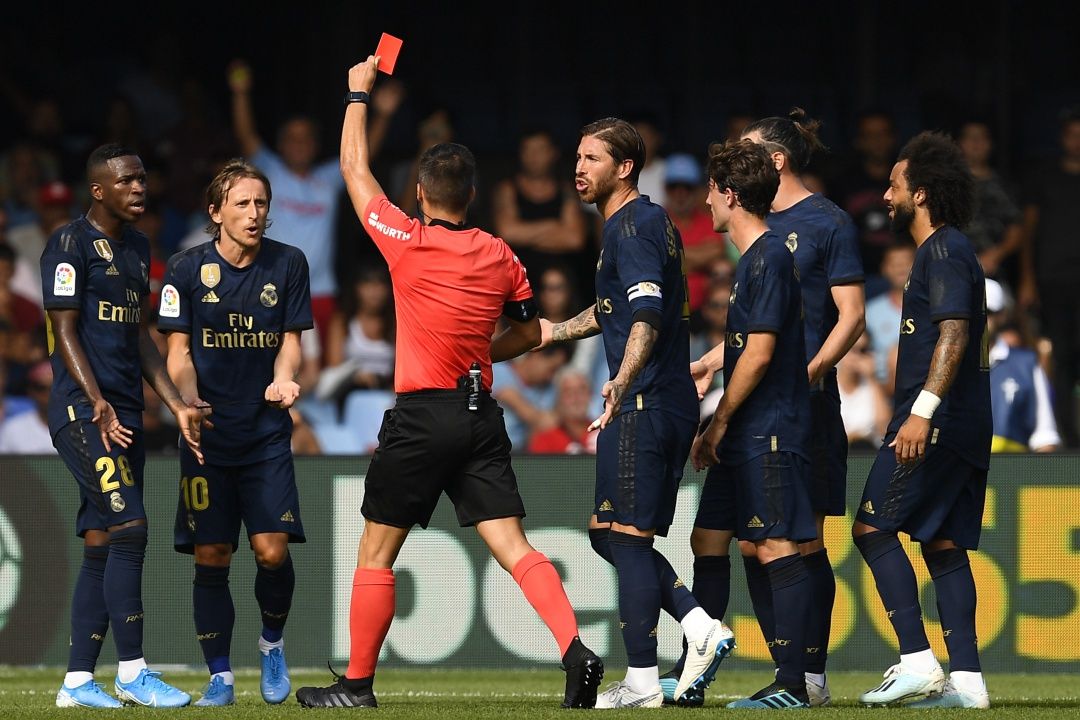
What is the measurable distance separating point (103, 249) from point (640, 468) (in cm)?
250

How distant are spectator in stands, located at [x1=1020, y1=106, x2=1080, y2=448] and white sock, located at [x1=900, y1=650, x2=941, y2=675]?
5805 mm

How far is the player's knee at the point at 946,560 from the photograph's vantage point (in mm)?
7078

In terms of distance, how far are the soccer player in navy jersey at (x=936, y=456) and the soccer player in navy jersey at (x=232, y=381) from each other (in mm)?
2487

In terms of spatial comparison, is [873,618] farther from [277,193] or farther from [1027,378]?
[277,193]

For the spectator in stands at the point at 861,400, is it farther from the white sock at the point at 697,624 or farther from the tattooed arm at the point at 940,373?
the white sock at the point at 697,624

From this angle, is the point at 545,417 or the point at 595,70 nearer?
the point at 545,417

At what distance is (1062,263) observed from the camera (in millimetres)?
12555

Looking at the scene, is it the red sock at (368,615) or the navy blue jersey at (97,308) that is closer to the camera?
the red sock at (368,615)

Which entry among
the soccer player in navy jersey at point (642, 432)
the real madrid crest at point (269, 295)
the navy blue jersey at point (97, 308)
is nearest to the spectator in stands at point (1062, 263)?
the soccer player in navy jersey at point (642, 432)

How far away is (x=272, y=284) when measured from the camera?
7.62m

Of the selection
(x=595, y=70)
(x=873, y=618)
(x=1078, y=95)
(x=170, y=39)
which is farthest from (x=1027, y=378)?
(x=170, y=39)

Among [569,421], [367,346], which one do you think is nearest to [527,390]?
[569,421]

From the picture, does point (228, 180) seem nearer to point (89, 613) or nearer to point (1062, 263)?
point (89, 613)

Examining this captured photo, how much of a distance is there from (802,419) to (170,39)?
9457 mm
